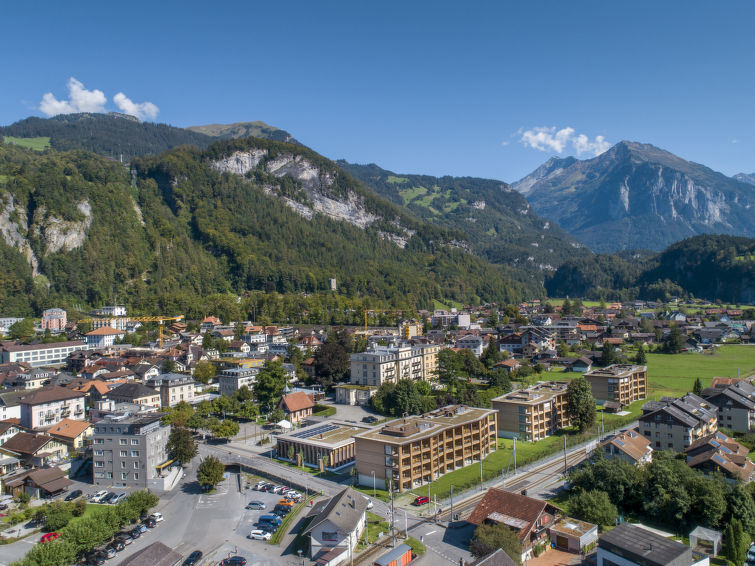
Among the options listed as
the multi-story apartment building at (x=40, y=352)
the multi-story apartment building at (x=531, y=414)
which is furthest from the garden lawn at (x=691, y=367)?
the multi-story apartment building at (x=40, y=352)

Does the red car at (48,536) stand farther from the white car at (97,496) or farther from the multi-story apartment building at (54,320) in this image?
the multi-story apartment building at (54,320)

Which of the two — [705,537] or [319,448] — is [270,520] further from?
[705,537]

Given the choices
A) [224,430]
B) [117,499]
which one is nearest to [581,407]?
[224,430]

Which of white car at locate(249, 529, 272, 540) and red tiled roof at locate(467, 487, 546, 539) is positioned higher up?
red tiled roof at locate(467, 487, 546, 539)

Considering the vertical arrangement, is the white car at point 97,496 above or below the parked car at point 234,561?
below

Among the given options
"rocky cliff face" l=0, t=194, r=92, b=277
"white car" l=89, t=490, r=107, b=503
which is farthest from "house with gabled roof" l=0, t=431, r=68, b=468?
"rocky cliff face" l=0, t=194, r=92, b=277

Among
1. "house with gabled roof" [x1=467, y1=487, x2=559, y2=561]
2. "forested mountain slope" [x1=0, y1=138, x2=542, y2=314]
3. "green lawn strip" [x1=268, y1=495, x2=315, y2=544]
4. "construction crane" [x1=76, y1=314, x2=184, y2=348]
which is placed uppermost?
"forested mountain slope" [x1=0, y1=138, x2=542, y2=314]

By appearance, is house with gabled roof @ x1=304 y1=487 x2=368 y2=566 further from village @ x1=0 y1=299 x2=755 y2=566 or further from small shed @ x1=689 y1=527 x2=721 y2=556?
small shed @ x1=689 y1=527 x2=721 y2=556
